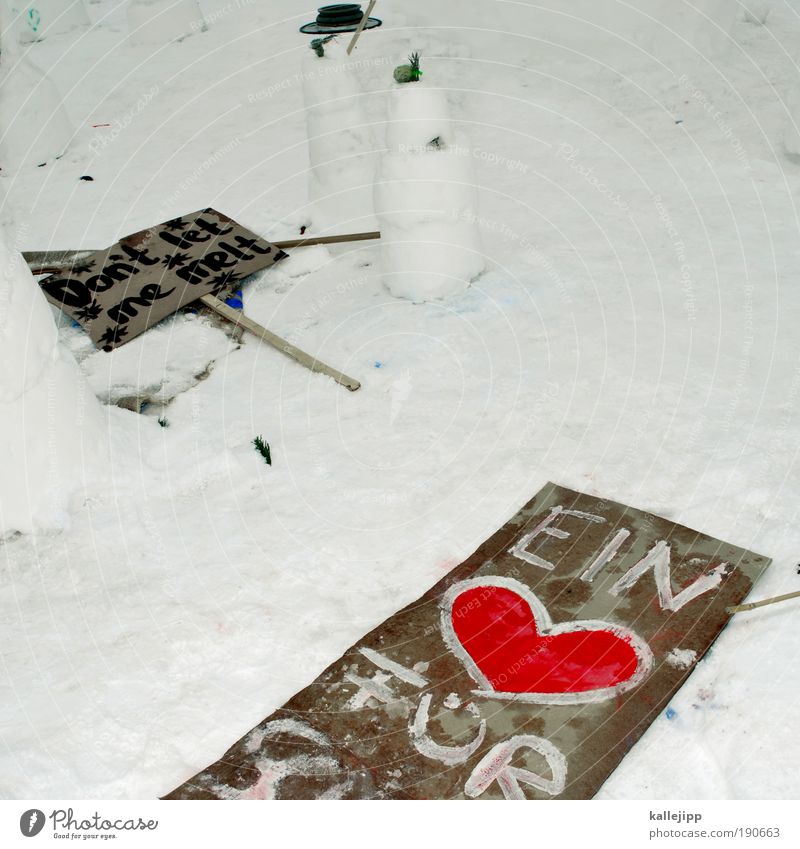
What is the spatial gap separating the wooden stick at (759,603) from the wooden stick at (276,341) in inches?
107

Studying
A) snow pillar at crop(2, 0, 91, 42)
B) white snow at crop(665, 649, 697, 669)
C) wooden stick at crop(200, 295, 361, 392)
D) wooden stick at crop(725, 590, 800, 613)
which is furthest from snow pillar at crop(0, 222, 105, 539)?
snow pillar at crop(2, 0, 91, 42)

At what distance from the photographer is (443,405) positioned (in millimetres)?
5648

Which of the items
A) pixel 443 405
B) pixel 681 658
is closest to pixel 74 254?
pixel 443 405

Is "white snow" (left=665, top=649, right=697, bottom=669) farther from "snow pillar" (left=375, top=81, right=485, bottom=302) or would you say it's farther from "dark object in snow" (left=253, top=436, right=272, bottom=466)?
"snow pillar" (left=375, top=81, right=485, bottom=302)

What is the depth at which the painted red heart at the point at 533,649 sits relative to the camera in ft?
12.7

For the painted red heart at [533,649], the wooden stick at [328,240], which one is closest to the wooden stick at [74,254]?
the wooden stick at [328,240]

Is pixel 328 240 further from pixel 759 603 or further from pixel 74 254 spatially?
pixel 759 603

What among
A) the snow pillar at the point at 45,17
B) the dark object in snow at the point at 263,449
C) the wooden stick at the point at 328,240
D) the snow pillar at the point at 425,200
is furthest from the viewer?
the snow pillar at the point at 45,17

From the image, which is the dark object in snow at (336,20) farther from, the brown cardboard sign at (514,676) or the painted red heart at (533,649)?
the painted red heart at (533,649)

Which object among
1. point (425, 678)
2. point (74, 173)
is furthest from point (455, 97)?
point (425, 678)

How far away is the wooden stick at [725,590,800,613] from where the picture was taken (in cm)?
391

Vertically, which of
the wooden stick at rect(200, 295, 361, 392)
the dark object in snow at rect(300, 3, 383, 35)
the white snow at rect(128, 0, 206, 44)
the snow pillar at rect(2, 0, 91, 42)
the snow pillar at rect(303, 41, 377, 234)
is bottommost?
the wooden stick at rect(200, 295, 361, 392)

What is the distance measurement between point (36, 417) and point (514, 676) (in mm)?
2876

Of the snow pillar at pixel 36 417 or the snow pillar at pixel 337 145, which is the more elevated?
the snow pillar at pixel 337 145
